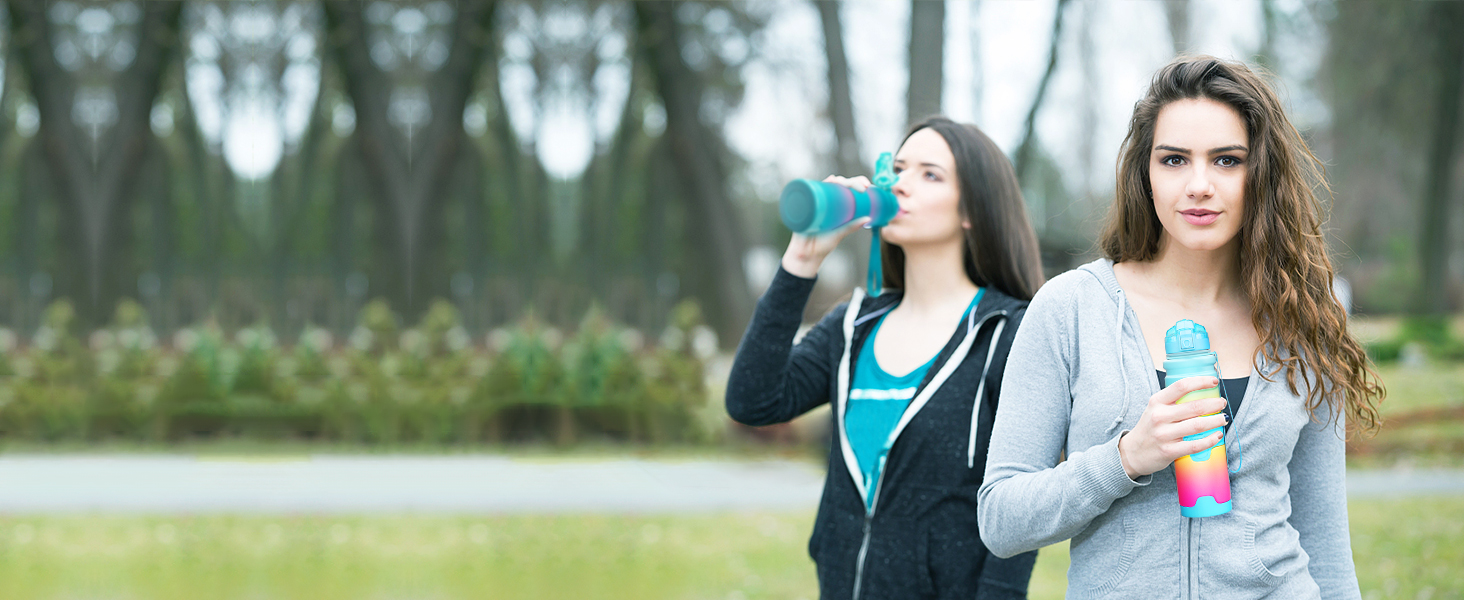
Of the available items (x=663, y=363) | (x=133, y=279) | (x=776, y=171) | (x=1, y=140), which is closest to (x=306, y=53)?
(x=133, y=279)

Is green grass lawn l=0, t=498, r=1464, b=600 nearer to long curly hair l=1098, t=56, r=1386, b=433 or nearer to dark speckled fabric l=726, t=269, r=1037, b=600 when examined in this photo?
dark speckled fabric l=726, t=269, r=1037, b=600

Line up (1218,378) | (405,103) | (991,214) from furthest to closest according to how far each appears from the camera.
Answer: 1. (405,103)
2. (991,214)
3. (1218,378)

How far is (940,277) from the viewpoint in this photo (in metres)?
2.55

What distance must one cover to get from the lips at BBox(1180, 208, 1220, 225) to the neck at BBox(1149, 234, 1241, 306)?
0.36 feet

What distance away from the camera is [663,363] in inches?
388

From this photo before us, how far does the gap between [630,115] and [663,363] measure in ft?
8.77

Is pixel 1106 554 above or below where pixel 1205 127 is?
below

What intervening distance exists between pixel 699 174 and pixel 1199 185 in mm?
10480

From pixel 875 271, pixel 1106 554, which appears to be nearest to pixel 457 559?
pixel 875 271

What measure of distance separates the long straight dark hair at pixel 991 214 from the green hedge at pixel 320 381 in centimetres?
637

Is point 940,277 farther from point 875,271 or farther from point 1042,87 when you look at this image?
point 1042,87

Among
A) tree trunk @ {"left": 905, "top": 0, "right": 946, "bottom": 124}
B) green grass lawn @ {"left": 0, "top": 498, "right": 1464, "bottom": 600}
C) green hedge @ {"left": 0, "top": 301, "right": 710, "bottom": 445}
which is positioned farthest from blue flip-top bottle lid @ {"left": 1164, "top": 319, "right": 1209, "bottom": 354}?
green hedge @ {"left": 0, "top": 301, "right": 710, "bottom": 445}

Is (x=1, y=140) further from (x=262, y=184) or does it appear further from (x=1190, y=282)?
(x=1190, y=282)

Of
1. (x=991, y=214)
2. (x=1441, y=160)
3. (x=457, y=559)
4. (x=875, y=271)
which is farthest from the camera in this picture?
(x=1441, y=160)
